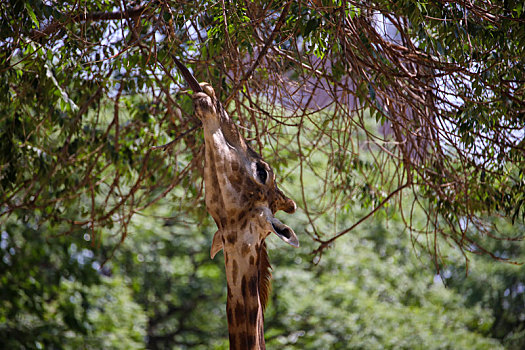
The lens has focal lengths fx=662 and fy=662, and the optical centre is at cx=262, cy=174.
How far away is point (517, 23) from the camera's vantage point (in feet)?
9.17

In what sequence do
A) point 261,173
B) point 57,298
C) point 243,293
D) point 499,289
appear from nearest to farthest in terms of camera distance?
point 243,293 → point 261,173 → point 57,298 → point 499,289

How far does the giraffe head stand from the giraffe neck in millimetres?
37

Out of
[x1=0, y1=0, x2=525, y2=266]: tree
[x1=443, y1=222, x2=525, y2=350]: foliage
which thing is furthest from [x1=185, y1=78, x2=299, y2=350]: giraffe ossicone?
[x1=443, y1=222, x2=525, y2=350]: foliage

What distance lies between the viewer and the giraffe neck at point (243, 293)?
227 centimetres

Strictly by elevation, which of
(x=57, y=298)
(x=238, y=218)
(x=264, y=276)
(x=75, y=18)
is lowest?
(x=264, y=276)

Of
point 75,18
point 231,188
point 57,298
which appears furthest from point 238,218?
point 57,298

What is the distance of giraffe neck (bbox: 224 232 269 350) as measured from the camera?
2.27m

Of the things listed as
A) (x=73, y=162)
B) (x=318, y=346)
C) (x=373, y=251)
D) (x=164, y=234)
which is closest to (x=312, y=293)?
(x=318, y=346)

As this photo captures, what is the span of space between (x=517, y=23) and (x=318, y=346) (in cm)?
536

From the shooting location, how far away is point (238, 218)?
2318 millimetres

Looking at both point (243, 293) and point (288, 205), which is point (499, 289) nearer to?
point (288, 205)

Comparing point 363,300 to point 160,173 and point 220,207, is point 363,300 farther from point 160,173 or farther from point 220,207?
point 220,207

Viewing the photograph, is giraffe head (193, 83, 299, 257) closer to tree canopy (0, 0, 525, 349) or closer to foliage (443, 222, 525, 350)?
tree canopy (0, 0, 525, 349)

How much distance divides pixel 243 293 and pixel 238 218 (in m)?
0.26
